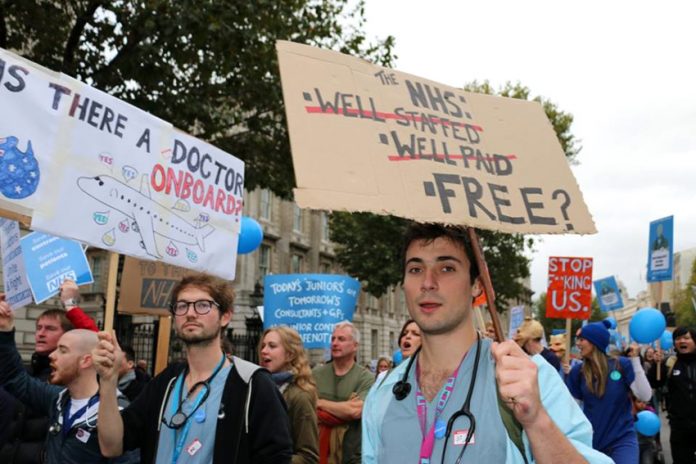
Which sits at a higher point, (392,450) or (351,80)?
(351,80)

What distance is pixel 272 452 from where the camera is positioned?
3525mm

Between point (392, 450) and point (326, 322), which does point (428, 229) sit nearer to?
point (392, 450)

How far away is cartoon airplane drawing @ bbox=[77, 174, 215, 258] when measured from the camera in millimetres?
3865

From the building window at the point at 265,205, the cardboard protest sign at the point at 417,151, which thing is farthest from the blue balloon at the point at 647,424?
the building window at the point at 265,205

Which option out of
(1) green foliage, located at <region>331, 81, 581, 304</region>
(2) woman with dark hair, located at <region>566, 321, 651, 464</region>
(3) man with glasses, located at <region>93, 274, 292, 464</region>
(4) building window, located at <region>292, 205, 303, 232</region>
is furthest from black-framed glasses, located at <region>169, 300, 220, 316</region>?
(4) building window, located at <region>292, 205, 303, 232</region>

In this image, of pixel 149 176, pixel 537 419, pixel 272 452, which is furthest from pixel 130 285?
pixel 537 419

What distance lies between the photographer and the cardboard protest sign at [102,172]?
142 inches

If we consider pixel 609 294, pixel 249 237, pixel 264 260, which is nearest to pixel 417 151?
pixel 249 237

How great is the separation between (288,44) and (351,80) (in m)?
0.27

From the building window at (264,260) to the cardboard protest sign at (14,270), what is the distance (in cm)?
3014

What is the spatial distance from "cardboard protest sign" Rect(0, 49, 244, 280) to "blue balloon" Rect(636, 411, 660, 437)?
715 centimetres

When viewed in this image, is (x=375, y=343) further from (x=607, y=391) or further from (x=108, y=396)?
(x=108, y=396)

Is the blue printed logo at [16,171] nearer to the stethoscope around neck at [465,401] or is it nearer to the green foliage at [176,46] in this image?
the stethoscope around neck at [465,401]

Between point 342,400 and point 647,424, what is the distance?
5583mm
